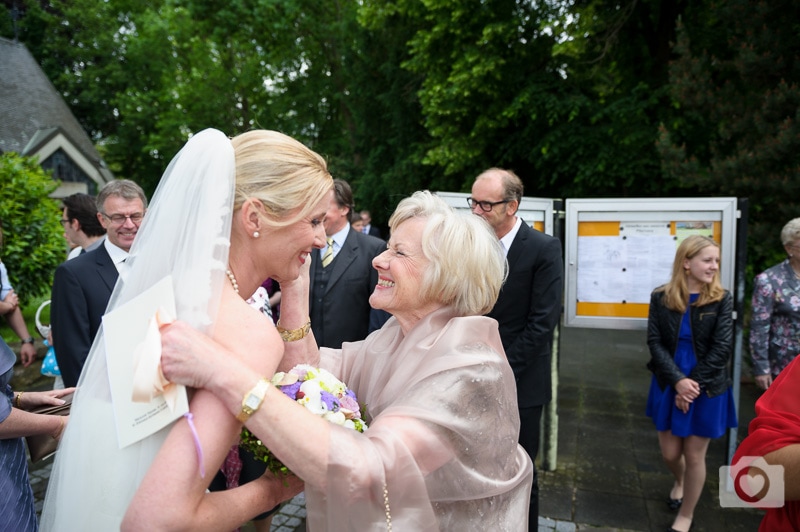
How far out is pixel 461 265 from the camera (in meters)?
1.86

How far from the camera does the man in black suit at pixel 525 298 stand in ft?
11.6

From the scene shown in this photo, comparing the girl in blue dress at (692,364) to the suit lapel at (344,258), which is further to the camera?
the suit lapel at (344,258)

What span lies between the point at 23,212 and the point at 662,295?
30.7 feet

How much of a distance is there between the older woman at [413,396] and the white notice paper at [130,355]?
5.9 inches

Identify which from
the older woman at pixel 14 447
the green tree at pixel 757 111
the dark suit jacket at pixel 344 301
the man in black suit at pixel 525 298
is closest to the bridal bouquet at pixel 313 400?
the older woman at pixel 14 447

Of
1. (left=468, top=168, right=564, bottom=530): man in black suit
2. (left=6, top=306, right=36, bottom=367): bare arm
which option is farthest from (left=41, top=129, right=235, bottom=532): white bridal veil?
(left=6, top=306, right=36, bottom=367): bare arm

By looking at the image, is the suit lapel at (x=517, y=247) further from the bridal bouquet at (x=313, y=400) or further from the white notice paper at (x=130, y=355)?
the white notice paper at (x=130, y=355)

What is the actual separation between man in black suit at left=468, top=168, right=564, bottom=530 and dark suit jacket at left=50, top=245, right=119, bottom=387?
249cm

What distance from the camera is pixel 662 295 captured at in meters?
4.11

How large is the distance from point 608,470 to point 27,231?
354 inches

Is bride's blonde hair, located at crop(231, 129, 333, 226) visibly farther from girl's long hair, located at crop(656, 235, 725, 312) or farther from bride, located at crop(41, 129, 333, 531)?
girl's long hair, located at crop(656, 235, 725, 312)

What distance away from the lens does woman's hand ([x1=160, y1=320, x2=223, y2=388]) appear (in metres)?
1.27

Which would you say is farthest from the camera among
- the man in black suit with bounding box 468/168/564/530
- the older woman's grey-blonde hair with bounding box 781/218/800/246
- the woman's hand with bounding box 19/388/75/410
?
the older woman's grey-blonde hair with bounding box 781/218/800/246

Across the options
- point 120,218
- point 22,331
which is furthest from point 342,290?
point 22,331
